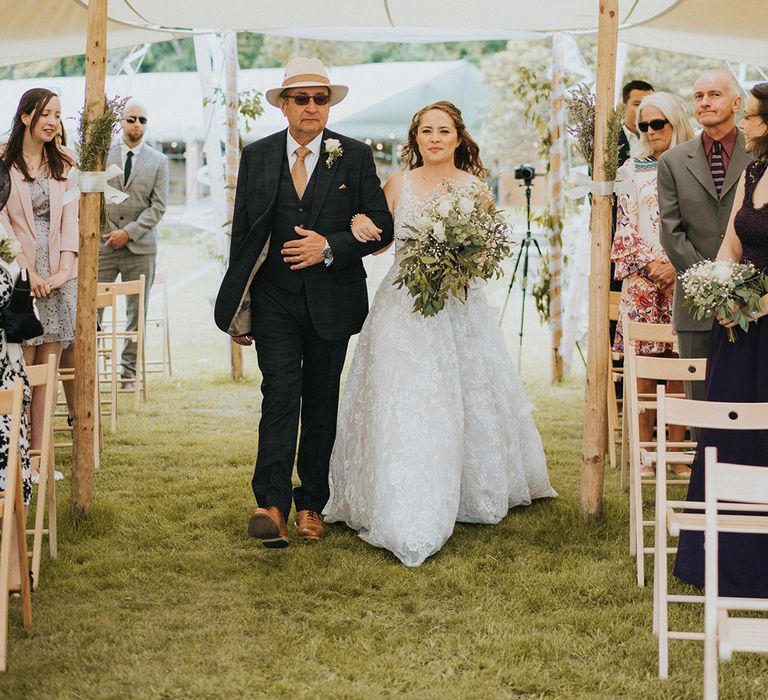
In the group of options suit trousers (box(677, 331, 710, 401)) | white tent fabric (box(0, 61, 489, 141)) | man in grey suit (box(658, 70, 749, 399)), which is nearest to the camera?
man in grey suit (box(658, 70, 749, 399))

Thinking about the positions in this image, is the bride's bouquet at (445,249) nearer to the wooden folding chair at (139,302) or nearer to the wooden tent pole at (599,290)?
the wooden tent pole at (599,290)

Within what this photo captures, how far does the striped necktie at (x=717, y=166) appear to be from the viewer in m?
5.26

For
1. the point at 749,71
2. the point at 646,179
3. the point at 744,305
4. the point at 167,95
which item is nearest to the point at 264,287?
the point at 744,305

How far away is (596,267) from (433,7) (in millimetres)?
3240

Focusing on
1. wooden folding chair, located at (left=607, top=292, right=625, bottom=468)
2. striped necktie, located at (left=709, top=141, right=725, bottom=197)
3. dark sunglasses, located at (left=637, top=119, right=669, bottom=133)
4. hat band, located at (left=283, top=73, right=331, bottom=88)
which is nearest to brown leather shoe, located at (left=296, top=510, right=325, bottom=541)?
hat band, located at (left=283, top=73, right=331, bottom=88)

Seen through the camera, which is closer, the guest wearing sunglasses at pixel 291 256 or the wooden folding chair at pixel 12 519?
the wooden folding chair at pixel 12 519

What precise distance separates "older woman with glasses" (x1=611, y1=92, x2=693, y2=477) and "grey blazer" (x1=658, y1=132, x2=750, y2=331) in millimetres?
739

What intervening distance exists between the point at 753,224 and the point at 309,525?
7.78 feet

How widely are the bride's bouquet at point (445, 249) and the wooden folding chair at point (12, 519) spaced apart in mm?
1839

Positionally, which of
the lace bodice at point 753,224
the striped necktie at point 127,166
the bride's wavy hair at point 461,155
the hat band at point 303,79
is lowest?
the lace bodice at point 753,224

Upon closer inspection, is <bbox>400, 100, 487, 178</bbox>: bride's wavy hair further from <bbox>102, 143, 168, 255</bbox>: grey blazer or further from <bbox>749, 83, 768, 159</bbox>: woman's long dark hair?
<bbox>102, 143, 168, 255</bbox>: grey blazer

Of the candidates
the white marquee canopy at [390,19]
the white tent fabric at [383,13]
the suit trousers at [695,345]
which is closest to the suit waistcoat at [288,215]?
the suit trousers at [695,345]

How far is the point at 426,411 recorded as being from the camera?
192 inches

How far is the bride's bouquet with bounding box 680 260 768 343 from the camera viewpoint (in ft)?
13.3
